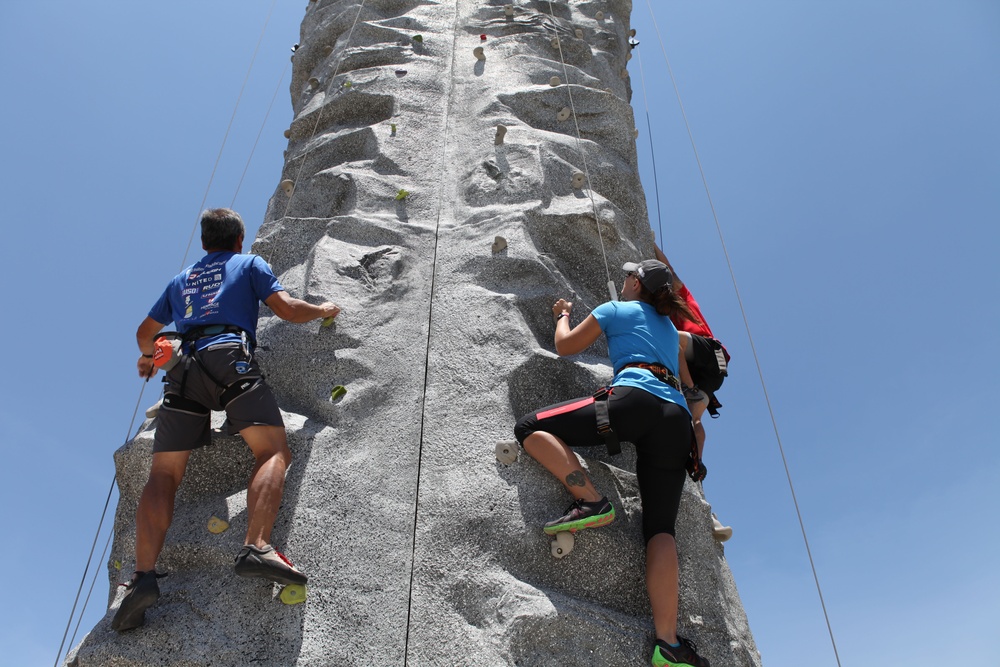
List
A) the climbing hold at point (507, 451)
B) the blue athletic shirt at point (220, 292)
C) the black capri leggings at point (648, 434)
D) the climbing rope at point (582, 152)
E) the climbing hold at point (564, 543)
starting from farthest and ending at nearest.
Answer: the climbing rope at point (582, 152) → the climbing hold at point (507, 451) → the blue athletic shirt at point (220, 292) → the climbing hold at point (564, 543) → the black capri leggings at point (648, 434)

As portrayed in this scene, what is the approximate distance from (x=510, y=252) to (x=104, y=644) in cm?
296

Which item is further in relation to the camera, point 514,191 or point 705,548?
point 514,191

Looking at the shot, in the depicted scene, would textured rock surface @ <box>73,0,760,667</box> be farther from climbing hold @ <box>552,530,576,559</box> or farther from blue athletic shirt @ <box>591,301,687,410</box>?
blue athletic shirt @ <box>591,301,687,410</box>

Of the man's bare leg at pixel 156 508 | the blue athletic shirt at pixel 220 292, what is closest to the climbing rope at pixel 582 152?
the blue athletic shirt at pixel 220 292

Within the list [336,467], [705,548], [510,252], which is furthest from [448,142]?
[705,548]

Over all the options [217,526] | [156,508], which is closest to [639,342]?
[217,526]

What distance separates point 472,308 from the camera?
4.66 m

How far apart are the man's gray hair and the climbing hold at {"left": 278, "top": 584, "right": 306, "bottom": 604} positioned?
1.64 m

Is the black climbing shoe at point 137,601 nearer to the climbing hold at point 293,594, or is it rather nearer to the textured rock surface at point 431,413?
the textured rock surface at point 431,413

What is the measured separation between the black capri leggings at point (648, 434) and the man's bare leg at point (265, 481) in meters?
1.06

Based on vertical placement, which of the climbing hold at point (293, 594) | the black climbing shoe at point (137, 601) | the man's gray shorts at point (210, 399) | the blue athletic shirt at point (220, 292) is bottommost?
the climbing hold at point (293, 594)

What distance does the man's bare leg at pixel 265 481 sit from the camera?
10.2 ft

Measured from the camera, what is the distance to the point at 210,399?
351 cm

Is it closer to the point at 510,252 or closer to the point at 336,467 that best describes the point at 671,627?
the point at 336,467
